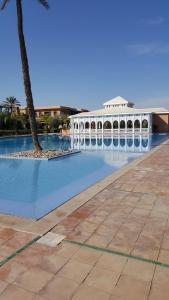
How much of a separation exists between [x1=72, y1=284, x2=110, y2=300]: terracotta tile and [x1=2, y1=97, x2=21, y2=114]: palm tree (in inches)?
2034

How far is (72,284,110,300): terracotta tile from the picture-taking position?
257cm

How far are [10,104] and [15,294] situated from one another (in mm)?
52074

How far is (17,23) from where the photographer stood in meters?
13.7

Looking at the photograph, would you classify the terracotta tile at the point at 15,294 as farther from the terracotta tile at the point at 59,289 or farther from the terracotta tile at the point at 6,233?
the terracotta tile at the point at 6,233

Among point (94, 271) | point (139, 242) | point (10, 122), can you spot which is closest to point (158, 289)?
point (94, 271)

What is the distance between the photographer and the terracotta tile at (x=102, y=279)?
2750mm

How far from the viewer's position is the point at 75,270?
3041mm

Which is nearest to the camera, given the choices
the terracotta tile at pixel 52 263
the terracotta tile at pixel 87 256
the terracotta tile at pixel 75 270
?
the terracotta tile at pixel 75 270

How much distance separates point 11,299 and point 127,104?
51.0 meters

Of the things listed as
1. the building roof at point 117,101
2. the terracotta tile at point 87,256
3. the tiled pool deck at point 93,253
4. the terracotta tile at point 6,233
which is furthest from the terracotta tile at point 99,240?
the building roof at point 117,101

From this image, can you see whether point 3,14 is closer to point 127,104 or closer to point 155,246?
point 155,246

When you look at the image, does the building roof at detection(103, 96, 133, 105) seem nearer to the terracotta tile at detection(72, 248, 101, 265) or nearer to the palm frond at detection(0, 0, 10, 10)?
the palm frond at detection(0, 0, 10, 10)

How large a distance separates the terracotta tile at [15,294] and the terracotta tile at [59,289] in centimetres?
15

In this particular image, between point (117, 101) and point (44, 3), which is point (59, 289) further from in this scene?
point (117, 101)
